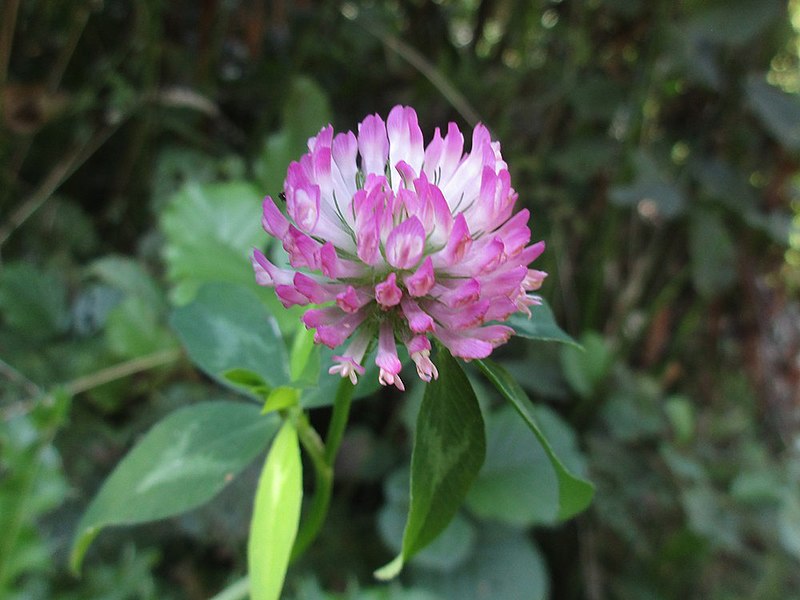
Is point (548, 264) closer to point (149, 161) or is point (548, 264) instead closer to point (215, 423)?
point (149, 161)

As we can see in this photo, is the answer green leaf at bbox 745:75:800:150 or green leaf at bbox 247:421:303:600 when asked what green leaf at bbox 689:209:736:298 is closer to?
green leaf at bbox 745:75:800:150

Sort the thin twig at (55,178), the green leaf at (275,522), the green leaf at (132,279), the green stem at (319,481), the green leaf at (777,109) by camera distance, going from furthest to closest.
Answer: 1. the green leaf at (777,109)
2. the thin twig at (55,178)
3. the green leaf at (132,279)
4. the green stem at (319,481)
5. the green leaf at (275,522)

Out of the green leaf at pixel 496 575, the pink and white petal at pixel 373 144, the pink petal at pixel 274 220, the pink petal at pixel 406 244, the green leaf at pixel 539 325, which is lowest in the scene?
the green leaf at pixel 496 575

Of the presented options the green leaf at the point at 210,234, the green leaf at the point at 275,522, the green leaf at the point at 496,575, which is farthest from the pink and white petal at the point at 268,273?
the green leaf at the point at 496,575

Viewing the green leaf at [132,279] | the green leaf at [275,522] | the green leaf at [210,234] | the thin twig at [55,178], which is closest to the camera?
the green leaf at [275,522]

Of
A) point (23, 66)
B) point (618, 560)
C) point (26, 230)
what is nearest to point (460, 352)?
point (618, 560)

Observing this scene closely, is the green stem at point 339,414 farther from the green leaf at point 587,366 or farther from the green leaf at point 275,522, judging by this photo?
the green leaf at point 587,366
